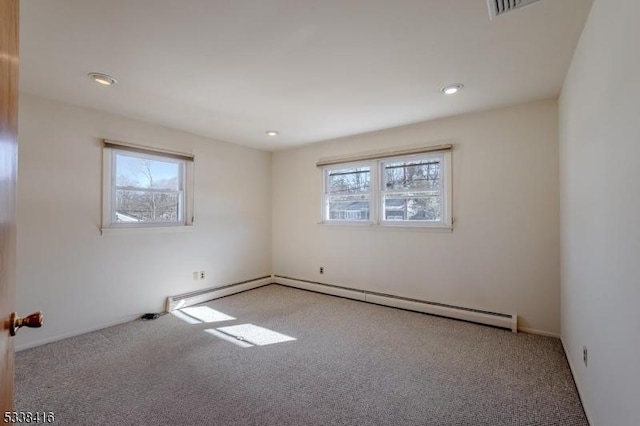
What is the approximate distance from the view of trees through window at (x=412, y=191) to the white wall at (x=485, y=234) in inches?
9.3

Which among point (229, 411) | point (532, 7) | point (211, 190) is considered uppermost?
point (532, 7)

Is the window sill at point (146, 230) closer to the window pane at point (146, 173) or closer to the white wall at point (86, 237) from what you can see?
the white wall at point (86, 237)

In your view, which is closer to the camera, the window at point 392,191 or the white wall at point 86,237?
the white wall at point 86,237

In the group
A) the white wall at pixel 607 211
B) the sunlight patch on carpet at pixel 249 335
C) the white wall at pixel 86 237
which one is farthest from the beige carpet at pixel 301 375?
the white wall at pixel 607 211

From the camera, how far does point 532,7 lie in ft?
5.37

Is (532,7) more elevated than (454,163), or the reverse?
(532,7)

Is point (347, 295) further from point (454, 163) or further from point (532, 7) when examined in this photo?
point (532, 7)

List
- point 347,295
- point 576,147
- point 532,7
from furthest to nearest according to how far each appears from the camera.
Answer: point 347,295, point 576,147, point 532,7

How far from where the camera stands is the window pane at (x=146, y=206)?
3449 millimetres

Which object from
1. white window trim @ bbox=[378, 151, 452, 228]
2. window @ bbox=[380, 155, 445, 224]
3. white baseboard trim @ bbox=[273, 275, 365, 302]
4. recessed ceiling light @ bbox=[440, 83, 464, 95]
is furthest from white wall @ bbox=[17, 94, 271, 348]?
recessed ceiling light @ bbox=[440, 83, 464, 95]

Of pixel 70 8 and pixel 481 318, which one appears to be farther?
pixel 481 318

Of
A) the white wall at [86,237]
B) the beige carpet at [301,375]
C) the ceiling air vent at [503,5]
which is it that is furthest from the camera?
the white wall at [86,237]

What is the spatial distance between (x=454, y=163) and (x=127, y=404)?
12.3 feet

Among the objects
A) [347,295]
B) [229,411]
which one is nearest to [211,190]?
[347,295]
